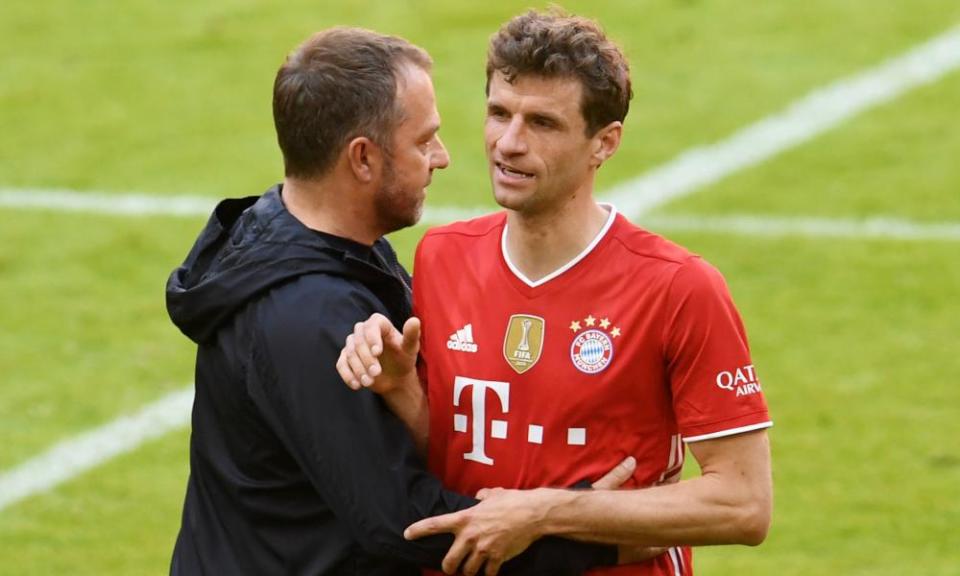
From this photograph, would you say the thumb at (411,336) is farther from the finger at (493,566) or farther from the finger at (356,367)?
the finger at (493,566)

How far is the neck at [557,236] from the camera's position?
4.96 metres

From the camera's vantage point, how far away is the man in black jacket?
15.5 ft

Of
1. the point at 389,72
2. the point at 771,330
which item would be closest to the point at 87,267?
the point at 771,330

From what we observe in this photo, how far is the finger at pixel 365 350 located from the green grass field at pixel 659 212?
3.67 metres

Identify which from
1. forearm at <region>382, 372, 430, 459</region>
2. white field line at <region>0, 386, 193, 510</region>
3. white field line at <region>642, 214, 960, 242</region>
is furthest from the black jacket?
white field line at <region>642, 214, 960, 242</region>

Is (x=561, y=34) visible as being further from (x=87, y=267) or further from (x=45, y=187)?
(x=45, y=187)

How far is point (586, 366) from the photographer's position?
15.9 ft

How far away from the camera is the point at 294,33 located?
14.4 meters

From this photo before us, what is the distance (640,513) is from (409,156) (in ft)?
3.63

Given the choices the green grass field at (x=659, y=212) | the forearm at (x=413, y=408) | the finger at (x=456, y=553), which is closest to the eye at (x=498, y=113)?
the forearm at (x=413, y=408)

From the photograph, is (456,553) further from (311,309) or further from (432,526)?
(311,309)

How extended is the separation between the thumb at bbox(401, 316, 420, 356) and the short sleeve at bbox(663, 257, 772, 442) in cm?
61

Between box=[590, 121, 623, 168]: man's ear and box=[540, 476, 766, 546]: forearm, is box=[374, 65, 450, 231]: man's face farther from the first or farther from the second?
box=[540, 476, 766, 546]: forearm

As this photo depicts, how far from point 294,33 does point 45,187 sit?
2603 mm
